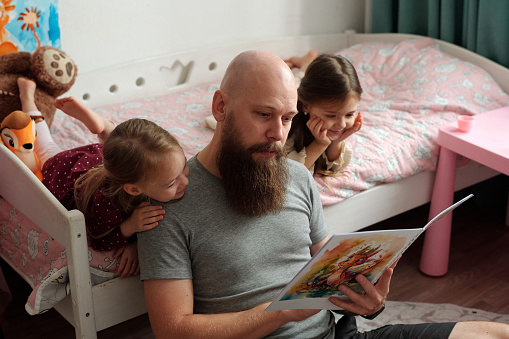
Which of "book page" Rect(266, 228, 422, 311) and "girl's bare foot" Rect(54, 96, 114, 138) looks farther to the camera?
"girl's bare foot" Rect(54, 96, 114, 138)

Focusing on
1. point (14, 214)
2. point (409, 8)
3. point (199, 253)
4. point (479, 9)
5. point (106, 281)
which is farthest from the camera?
point (409, 8)

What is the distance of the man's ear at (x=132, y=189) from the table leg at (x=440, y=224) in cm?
112

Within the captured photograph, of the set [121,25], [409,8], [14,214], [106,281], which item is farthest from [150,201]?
[409,8]

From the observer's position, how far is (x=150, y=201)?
1.28m

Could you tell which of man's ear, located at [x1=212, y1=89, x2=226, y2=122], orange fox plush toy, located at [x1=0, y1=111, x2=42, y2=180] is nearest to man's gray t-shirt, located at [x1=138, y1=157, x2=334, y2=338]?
man's ear, located at [x1=212, y1=89, x2=226, y2=122]

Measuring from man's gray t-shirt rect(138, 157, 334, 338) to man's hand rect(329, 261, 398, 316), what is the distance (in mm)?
145

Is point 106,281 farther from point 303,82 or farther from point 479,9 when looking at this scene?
point 479,9

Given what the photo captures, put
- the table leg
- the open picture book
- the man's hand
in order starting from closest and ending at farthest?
the open picture book → the man's hand → the table leg

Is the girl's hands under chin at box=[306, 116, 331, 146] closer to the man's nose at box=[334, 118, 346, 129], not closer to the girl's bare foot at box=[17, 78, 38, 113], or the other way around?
the man's nose at box=[334, 118, 346, 129]

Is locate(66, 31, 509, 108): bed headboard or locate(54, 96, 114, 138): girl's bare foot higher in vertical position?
locate(54, 96, 114, 138): girl's bare foot

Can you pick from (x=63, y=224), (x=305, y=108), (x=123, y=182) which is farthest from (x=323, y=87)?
(x=63, y=224)

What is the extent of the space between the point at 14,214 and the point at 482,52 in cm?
186

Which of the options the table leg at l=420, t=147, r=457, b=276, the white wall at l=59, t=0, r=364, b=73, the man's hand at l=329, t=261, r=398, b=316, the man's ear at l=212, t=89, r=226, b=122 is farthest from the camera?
the white wall at l=59, t=0, r=364, b=73

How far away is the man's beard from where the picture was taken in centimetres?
128
